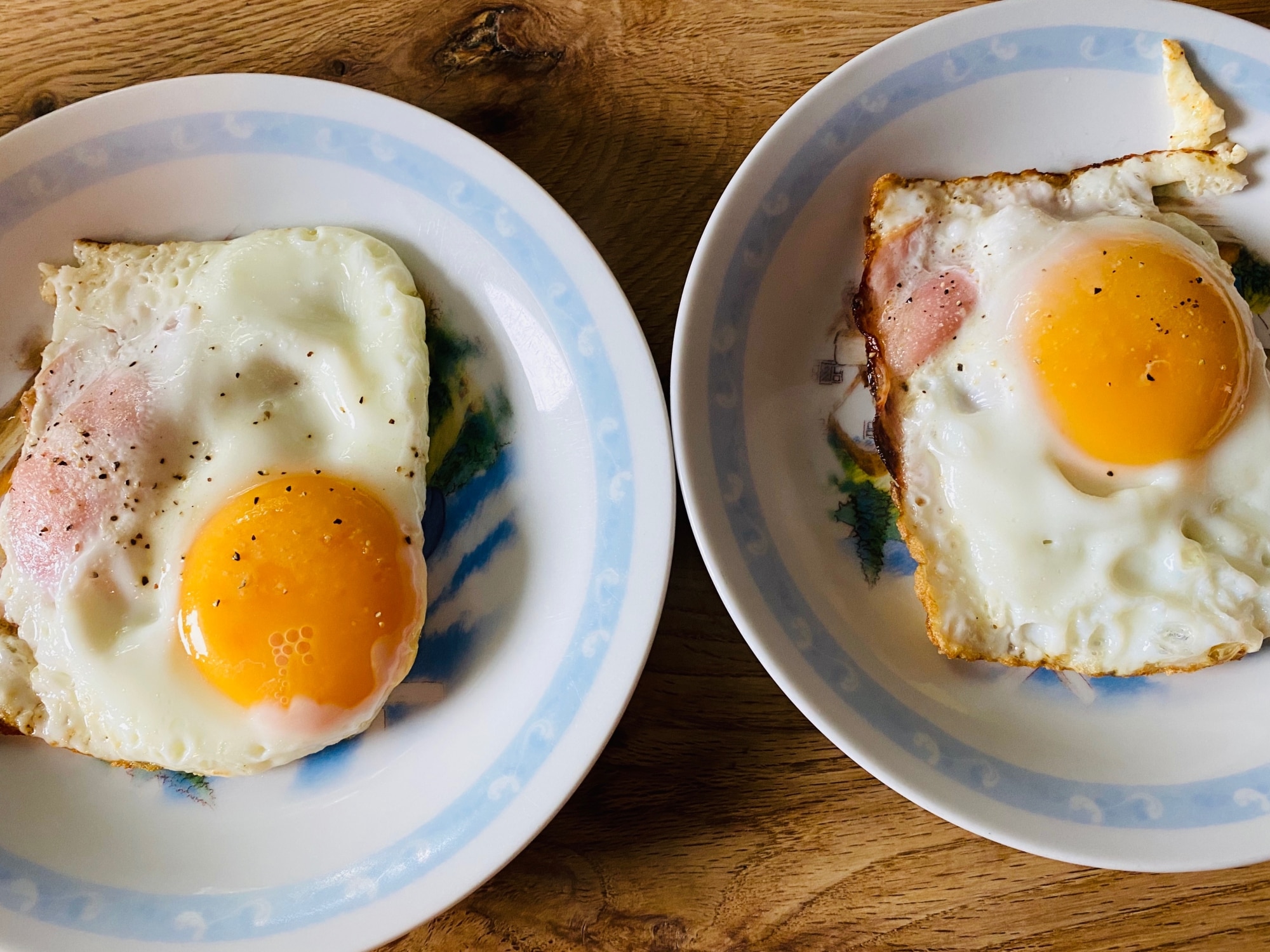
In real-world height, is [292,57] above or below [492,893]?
above

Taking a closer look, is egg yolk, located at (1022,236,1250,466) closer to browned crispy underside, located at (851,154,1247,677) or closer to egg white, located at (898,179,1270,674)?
egg white, located at (898,179,1270,674)

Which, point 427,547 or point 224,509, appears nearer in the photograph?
point 224,509

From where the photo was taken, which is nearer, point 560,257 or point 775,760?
point 560,257

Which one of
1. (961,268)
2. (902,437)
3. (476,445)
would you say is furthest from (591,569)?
(961,268)

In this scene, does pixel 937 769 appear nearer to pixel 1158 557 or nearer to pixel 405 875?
pixel 1158 557

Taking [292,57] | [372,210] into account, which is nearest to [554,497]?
[372,210]

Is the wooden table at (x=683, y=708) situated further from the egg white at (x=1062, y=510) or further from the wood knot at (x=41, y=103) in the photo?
the egg white at (x=1062, y=510)

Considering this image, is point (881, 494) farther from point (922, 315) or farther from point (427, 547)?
point (427, 547)
